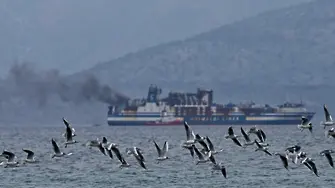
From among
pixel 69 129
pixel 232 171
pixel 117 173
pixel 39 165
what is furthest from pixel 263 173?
pixel 69 129

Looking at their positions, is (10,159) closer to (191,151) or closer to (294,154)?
(191,151)

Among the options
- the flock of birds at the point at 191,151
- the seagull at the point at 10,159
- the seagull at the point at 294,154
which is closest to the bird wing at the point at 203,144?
the flock of birds at the point at 191,151

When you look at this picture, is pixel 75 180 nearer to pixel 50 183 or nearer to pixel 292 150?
pixel 50 183

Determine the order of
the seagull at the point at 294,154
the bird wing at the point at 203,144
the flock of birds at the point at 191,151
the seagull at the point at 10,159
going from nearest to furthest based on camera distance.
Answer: the flock of birds at the point at 191,151
the seagull at the point at 10,159
the bird wing at the point at 203,144
the seagull at the point at 294,154

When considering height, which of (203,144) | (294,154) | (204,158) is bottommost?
(204,158)

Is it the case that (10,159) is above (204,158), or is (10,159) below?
below

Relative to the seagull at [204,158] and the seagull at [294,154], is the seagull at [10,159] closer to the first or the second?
the seagull at [204,158]

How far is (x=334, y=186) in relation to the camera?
171 feet

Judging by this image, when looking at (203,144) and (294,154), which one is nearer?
(203,144)

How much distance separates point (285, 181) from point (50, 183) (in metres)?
9.53

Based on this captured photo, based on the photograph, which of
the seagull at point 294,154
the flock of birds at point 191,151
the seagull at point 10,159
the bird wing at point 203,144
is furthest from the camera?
the seagull at point 294,154

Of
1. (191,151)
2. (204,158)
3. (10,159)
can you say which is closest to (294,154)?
(204,158)

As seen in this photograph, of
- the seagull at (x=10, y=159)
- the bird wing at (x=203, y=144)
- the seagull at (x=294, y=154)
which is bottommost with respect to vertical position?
the seagull at (x=10, y=159)

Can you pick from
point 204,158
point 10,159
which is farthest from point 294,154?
point 10,159
